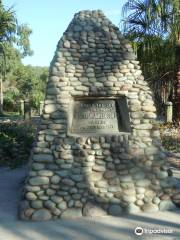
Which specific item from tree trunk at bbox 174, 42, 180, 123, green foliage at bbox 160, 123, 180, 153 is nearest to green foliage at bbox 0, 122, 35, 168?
green foliage at bbox 160, 123, 180, 153

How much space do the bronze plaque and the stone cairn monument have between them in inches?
0.7

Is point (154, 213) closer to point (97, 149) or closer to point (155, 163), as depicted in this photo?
point (155, 163)

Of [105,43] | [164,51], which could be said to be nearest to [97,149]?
[105,43]

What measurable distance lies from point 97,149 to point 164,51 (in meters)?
10.9

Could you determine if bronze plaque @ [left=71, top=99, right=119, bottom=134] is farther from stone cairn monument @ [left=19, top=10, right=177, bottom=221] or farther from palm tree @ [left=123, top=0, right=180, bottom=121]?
palm tree @ [left=123, top=0, right=180, bottom=121]

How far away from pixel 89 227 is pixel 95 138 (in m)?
1.65

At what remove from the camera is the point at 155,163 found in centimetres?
803

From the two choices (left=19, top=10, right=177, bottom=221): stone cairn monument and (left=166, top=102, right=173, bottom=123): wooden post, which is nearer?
(left=19, top=10, right=177, bottom=221): stone cairn monument

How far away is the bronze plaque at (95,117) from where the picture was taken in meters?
8.10

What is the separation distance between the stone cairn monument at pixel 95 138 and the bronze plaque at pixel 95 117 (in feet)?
0.06

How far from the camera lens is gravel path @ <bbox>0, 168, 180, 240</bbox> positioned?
6.50 m

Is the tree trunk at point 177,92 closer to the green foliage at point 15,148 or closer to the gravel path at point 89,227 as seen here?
the green foliage at point 15,148

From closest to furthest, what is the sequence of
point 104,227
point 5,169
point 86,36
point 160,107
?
1. point 104,227
2. point 86,36
3. point 5,169
4. point 160,107

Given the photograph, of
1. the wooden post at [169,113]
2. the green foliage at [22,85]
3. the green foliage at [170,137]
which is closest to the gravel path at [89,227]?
the green foliage at [170,137]
